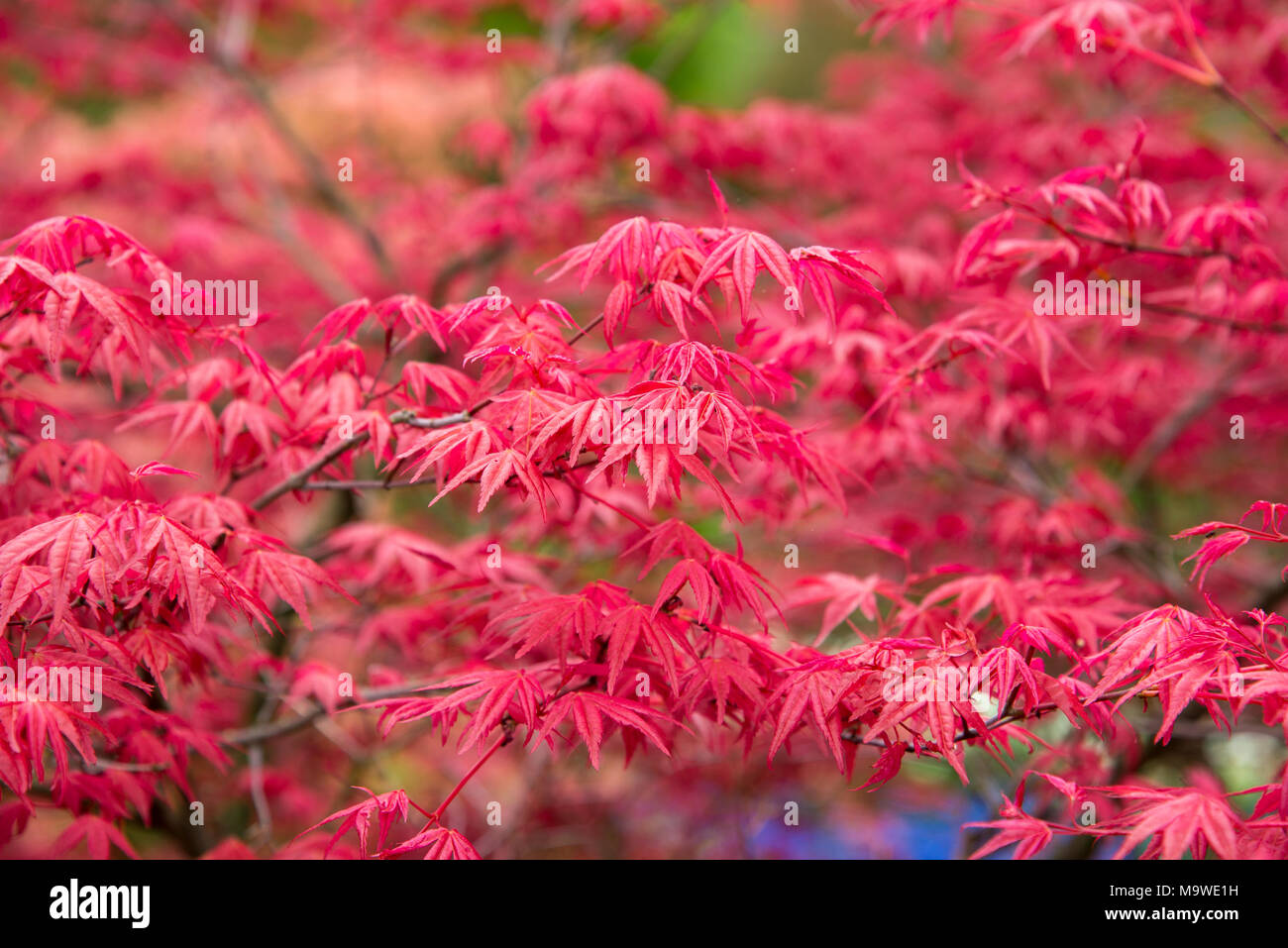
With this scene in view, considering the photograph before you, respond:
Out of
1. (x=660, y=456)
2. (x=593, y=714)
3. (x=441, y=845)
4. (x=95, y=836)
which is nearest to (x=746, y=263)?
(x=660, y=456)

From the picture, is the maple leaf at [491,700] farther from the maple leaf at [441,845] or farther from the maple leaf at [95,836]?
the maple leaf at [95,836]

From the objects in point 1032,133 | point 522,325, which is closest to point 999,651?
point 522,325

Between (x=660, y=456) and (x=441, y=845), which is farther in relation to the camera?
(x=441, y=845)

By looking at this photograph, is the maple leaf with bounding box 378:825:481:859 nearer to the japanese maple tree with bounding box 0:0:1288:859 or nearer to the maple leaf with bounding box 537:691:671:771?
the japanese maple tree with bounding box 0:0:1288:859

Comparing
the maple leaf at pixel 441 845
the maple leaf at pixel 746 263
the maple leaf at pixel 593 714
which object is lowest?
the maple leaf at pixel 441 845

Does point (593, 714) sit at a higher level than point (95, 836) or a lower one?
higher

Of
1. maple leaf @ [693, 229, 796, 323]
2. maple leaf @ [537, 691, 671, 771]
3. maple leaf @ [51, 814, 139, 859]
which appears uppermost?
maple leaf @ [693, 229, 796, 323]

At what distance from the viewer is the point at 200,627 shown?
155 centimetres

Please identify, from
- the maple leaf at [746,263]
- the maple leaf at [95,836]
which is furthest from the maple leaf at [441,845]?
the maple leaf at [746,263]

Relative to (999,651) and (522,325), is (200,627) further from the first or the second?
(999,651)

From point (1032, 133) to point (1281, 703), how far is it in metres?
2.88

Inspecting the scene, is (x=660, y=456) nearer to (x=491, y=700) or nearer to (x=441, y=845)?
(x=491, y=700)

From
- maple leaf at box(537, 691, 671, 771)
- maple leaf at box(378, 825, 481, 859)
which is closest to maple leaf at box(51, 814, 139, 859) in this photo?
maple leaf at box(378, 825, 481, 859)

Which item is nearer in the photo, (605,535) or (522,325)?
(522,325)
